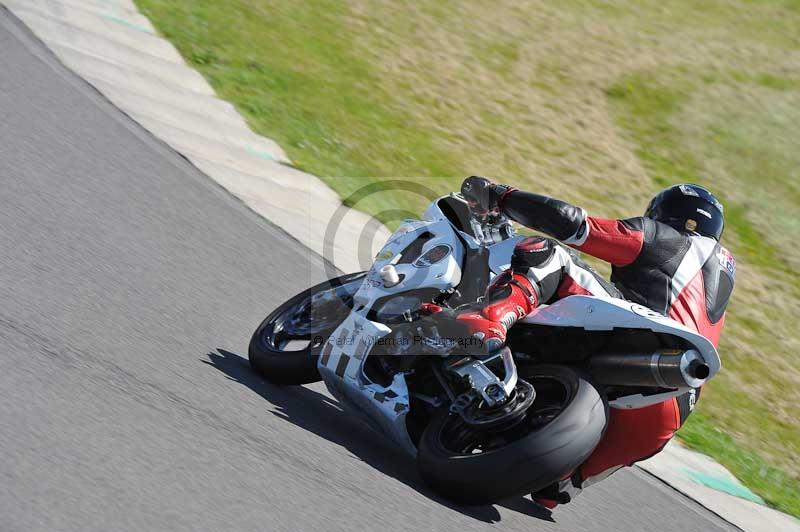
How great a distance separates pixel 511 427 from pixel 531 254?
2.41 ft

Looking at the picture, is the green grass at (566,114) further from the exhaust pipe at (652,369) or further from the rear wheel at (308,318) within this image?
the exhaust pipe at (652,369)

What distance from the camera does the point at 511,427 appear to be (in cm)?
441

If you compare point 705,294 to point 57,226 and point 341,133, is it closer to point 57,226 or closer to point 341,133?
point 57,226

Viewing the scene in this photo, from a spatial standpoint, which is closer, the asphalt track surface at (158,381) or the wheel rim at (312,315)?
the asphalt track surface at (158,381)

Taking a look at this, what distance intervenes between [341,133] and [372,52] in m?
2.99

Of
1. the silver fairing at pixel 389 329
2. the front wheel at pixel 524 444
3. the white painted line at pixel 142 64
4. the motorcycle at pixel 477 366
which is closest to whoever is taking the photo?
the front wheel at pixel 524 444

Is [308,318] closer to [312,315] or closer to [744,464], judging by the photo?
[312,315]

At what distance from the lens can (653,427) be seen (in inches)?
183

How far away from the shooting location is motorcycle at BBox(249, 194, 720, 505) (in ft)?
13.6

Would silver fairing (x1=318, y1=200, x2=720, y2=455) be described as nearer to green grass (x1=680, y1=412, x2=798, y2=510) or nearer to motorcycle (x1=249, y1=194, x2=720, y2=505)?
motorcycle (x1=249, y1=194, x2=720, y2=505)

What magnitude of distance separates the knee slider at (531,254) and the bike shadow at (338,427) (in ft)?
3.27

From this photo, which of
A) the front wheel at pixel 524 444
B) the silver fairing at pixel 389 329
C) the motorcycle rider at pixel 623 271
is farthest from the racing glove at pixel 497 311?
the front wheel at pixel 524 444

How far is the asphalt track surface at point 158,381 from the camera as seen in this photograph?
350cm

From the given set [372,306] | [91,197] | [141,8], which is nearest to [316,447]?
[372,306]
